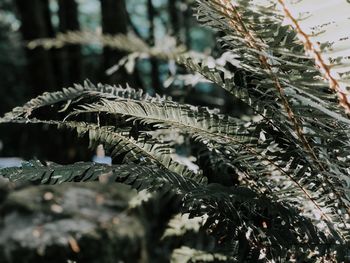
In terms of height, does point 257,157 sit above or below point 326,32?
below

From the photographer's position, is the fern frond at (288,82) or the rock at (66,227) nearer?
the fern frond at (288,82)

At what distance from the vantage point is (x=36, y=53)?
5.72 meters

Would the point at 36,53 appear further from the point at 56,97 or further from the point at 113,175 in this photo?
the point at 113,175

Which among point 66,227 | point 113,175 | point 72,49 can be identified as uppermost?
point 113,175

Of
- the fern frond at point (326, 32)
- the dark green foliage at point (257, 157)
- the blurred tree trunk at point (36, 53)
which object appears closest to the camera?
the fern frond at point (326, 32)

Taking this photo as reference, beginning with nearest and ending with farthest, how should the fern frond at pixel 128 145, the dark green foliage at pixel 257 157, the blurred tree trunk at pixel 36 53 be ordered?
the dark green foliage at pixel 257 157 < the fern frond at pixel 128 145 < the blurred tree trunk at pixel 36 53

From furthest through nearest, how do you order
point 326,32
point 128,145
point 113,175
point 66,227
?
point 66,227, point 128,145, point 113,175, point 326,32

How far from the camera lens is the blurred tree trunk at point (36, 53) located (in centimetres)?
553

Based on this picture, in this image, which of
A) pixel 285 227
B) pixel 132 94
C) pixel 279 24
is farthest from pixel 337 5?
pixel 132 94

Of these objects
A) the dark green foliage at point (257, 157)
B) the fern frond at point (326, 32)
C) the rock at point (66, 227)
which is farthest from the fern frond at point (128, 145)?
the rock at point (66, 227)

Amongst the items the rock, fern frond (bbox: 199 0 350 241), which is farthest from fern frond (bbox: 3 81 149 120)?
the rock

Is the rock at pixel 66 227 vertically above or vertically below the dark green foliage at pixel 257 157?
below

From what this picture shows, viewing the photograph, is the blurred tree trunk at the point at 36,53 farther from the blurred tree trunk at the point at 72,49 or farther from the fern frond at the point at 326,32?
the fern frond at the point at 326,32

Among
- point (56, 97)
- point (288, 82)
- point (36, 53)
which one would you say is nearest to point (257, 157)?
point (288, 82)
